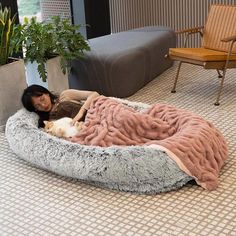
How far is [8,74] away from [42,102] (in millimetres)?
583

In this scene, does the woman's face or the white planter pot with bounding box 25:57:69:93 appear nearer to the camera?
the woman's face

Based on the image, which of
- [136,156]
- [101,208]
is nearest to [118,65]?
[136,156]

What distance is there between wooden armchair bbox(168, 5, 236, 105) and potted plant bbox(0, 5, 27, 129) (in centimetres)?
139

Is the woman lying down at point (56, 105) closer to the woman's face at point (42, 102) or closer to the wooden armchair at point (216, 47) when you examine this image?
the woman's face at point (42, 102)

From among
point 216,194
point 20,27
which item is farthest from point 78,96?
point 216,194

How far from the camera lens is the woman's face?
11.2 ft

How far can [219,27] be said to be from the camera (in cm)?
457

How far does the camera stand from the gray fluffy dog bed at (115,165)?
8.71 feet

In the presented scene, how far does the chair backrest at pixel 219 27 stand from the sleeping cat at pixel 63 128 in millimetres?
1876

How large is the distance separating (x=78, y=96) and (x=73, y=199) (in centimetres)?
99

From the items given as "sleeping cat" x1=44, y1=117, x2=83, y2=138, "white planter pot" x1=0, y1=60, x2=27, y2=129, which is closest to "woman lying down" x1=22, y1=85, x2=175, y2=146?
"sleeping cat" x1=44, y1=117, x2=83, y2=138

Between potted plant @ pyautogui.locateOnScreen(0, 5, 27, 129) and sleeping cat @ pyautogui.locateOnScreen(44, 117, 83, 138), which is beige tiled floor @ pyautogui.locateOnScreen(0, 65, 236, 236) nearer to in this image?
sleeping cat @ pyautogui.locateOnScreen(44, 117, 83, 138)

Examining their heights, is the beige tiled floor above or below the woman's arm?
below

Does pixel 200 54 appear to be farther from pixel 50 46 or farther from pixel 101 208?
pixel 101 208
